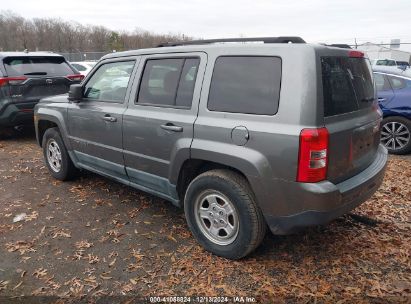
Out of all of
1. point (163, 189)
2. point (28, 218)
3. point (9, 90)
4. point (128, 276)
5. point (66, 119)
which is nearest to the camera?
point (128, 276)

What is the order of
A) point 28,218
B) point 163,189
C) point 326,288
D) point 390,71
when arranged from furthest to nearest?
point 390,71 → point 28,218 → point 163,189 → point 326,288

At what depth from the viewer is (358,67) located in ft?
10.6

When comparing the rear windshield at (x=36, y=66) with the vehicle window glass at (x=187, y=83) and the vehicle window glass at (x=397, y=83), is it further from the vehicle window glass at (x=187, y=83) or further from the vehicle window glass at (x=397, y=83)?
the vehicle window glass at (x=397, y=83)

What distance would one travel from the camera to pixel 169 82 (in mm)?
3584

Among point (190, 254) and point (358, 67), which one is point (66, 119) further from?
point (358, 67)

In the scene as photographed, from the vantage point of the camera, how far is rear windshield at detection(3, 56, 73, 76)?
7.38 metres

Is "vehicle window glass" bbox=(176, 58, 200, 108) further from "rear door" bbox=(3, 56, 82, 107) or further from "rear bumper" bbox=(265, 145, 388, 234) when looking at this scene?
"rear door" bbox=(3, 56, 82, 107)

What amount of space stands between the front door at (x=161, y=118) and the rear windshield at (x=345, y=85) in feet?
3.57

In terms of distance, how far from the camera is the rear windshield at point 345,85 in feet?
9.09

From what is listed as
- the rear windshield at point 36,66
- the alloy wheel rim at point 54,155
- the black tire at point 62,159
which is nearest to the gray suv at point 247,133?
the black tire at point 62,159

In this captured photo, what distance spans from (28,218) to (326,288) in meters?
3.30

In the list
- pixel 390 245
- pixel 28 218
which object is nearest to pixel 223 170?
pixel 390 245

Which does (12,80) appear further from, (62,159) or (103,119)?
(103,119)

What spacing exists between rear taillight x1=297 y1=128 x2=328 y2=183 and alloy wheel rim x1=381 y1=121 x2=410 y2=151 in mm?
4526
